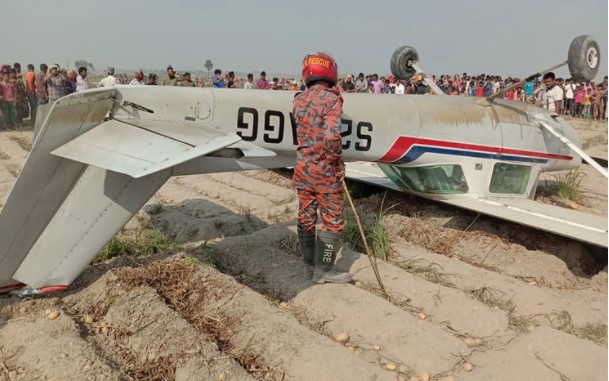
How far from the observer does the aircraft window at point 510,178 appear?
7.12 m

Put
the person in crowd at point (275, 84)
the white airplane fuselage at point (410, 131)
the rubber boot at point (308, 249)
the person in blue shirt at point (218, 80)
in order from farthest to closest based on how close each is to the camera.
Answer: the person in crowd at point (275, 84) → the person in blue shirt at point (218, 80) → the rubber boot at point (308, 249) → the white airplane fuselage at point (410, 131)

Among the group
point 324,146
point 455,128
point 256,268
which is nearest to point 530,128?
point 455,128

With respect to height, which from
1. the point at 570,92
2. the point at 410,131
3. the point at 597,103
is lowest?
the point at 410,131

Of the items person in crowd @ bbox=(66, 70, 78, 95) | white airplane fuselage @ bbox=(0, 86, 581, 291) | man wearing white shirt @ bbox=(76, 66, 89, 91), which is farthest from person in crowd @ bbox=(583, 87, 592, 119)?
person in crowd @ bbox=(66, 70, 78, 95)

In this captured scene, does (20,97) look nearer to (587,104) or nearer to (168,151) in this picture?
(168,151)

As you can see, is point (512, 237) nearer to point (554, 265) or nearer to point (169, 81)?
point (554, 265)

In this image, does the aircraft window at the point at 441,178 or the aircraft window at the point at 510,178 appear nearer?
the aircraft window at the point at 441,178

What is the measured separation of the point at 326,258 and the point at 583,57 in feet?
14.5

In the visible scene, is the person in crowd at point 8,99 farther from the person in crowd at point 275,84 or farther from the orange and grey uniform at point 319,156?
the orange and grey uniform at point 319,156

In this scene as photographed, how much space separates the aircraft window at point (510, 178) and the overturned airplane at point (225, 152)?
2 centimetres

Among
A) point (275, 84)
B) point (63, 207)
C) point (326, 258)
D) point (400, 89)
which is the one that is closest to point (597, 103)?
point (400, 89)

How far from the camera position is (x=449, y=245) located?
6402 mm

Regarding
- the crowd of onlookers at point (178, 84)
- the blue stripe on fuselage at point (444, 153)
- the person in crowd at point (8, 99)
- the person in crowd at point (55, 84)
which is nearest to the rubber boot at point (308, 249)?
the blue stripe on fuselage at point (444, 153)

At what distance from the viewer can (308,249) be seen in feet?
16.6
